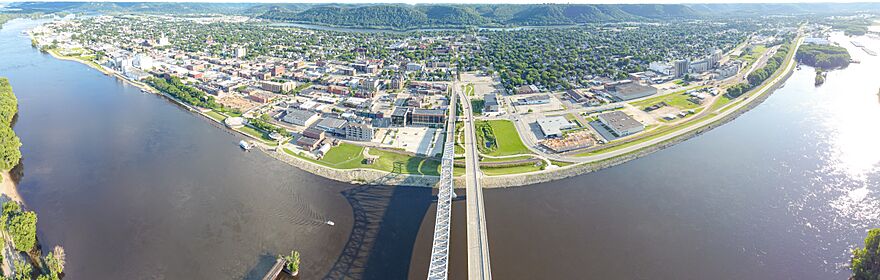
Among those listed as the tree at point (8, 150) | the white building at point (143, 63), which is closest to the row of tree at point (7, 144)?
the tree at point (8, 150)

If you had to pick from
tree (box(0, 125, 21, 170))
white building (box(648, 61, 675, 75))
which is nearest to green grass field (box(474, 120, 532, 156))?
tree (box(0, 125, 21, 170))

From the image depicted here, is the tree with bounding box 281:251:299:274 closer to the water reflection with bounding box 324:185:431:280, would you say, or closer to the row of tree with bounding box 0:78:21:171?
the water reflection with bounding box 324:185:431:280

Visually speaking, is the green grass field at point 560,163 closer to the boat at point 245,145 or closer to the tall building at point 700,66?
the boat at point 245,145

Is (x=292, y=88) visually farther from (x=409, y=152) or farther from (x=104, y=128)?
(x=409, y=152)

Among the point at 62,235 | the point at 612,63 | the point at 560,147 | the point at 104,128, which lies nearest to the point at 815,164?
the point at 560,147

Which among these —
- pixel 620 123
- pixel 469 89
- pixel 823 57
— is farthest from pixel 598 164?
pixel 823 57

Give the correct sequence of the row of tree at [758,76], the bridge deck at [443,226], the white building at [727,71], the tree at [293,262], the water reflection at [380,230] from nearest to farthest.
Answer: the bridge deck at [443,226] < the tree at [293,262] < the water reflection at [380,230] < the row of tree at [758,76] < the white building at [727,71]
